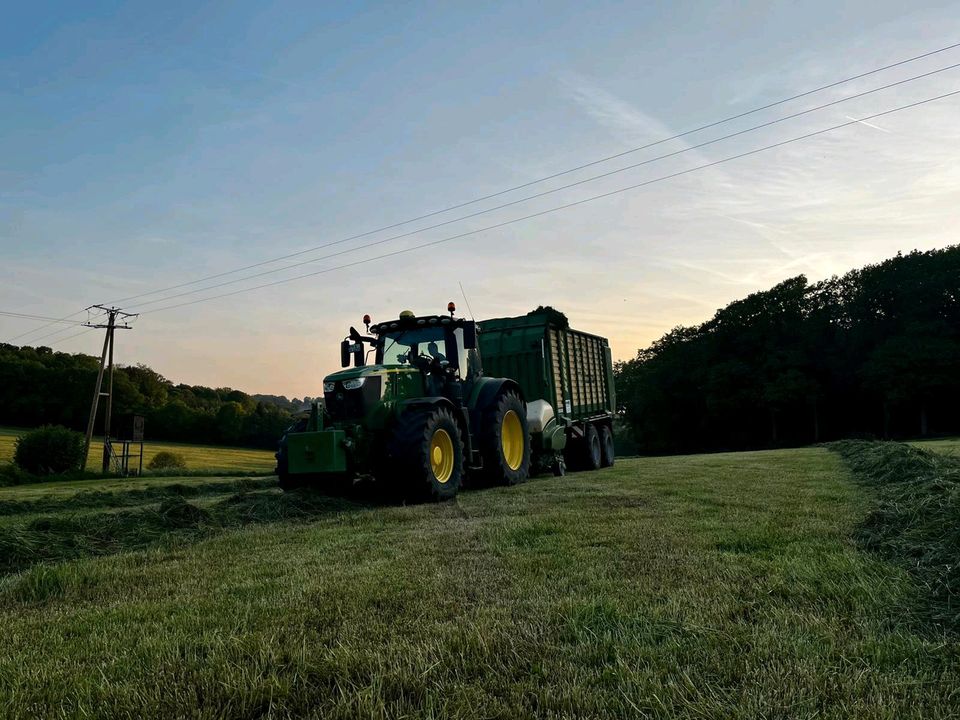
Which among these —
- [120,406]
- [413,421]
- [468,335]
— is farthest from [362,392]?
[120,406]

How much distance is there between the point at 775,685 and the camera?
86.4 inches

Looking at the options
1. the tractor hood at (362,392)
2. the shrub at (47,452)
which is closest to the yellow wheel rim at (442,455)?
the tractor hood at (362,392)

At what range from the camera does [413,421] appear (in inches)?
317

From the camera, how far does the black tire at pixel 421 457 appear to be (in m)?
7.81

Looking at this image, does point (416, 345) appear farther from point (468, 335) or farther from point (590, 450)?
point (590, 450)

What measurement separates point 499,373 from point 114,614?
9593 mm

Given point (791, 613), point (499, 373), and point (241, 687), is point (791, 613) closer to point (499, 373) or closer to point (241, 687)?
point (241, 687)

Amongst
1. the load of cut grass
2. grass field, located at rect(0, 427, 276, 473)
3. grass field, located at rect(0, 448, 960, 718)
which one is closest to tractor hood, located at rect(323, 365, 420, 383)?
grass field, located at rect(0, 448, 960, 718)

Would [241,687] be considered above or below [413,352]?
below

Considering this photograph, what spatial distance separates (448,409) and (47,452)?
724 inches

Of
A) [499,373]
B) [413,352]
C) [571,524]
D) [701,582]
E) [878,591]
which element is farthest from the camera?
[499,373]

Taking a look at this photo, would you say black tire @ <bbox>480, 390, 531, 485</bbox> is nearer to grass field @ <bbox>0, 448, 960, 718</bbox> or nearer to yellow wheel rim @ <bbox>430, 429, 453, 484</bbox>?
yellow wheel rim @ <bbox>430, 429, 453, 484</bbox>

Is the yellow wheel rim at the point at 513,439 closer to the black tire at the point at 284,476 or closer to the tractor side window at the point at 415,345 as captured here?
the tractor side window at the point at 415,345

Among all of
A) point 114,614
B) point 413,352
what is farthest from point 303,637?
point 413,352
